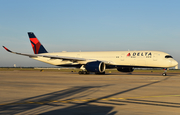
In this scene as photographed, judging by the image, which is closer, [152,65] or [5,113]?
[5,113]

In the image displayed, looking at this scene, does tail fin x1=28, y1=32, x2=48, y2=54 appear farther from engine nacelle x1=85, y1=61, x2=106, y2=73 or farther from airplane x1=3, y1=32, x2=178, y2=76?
engine nacelle x1=85, y1=61, x2=106, y2=73

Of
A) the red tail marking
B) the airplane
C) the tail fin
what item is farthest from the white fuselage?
the red tail marking

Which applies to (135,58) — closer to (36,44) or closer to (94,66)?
(94,66)

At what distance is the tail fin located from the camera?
56.1 metres

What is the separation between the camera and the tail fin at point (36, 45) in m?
56.1

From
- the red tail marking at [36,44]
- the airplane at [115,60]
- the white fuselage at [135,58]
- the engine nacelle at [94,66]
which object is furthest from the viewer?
the red tail marking at [36,44]

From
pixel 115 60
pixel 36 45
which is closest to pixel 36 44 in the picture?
pixel 36 45

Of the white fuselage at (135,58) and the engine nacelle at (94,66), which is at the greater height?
the white fuselage at (135,58)

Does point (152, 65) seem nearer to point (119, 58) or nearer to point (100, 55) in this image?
point (119, 58)

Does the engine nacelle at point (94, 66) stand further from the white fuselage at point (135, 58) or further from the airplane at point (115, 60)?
the white fuselage at point (135, 58)

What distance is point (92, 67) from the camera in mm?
42781

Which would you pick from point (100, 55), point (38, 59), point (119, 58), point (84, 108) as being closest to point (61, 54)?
point (38, 59)

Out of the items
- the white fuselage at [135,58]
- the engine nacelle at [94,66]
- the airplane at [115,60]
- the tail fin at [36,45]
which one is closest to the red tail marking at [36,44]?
the tail fin at [36,45]

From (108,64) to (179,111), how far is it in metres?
36.6
